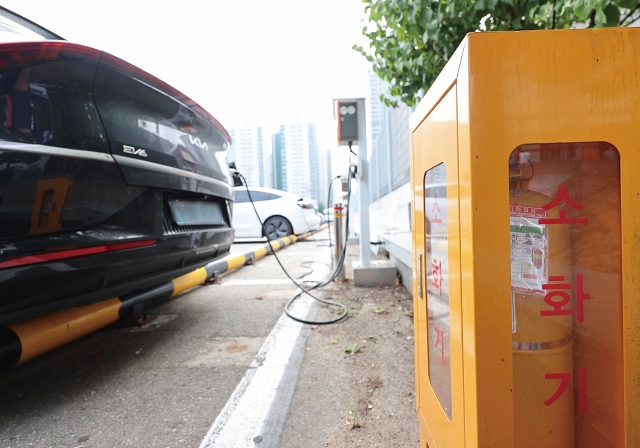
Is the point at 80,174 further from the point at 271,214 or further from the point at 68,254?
the point at 271,214

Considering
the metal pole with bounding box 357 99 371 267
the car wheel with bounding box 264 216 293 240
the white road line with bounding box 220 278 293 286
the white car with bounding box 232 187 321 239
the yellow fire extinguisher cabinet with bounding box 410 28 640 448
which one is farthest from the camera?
the car wheel with bounding box 264 216 293 240

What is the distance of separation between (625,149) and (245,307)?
3.10 meters

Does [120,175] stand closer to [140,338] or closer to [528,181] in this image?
[140,338]

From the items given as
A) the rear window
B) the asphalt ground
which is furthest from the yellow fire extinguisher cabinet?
the rear window

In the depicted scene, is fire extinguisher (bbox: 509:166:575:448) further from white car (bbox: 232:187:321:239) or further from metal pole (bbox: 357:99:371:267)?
white car (bbox: 232:187:321:239)

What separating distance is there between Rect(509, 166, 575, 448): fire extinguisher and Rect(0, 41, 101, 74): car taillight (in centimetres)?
187

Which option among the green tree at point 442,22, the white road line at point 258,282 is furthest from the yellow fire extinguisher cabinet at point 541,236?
→ the white road line at point 258,282

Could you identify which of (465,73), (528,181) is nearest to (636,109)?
(528,181)

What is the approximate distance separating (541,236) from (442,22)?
2.02m

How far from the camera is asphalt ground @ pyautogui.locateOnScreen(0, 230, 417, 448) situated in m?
1.51

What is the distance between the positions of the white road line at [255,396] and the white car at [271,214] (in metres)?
6.40

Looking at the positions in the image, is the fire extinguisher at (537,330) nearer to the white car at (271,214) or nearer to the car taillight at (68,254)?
the car taillight at (68,254)

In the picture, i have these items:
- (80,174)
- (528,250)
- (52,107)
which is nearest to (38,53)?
(52,107)

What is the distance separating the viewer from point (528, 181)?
0.90m
